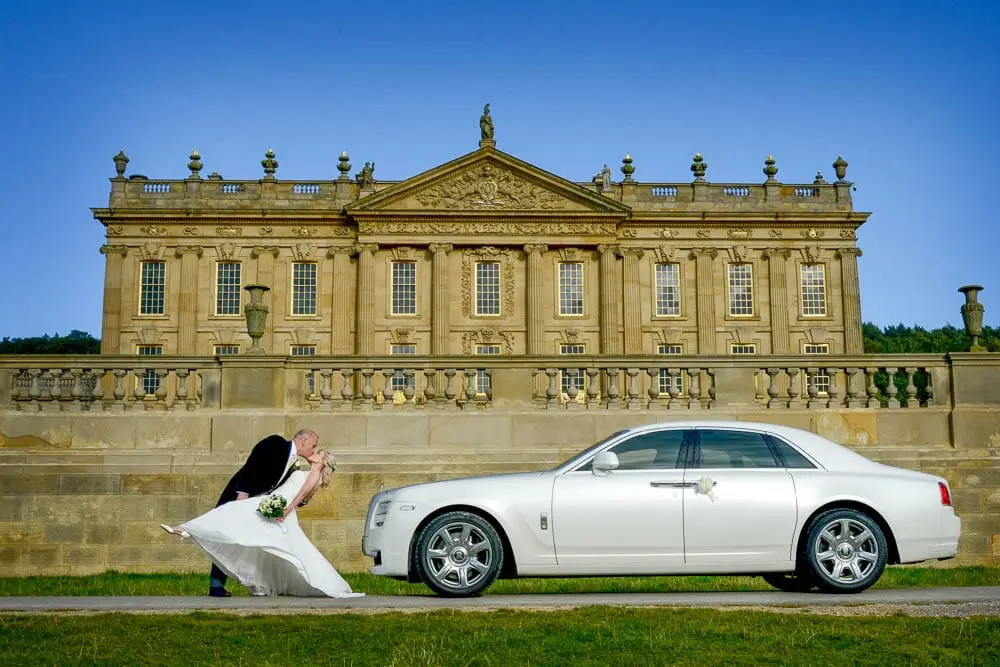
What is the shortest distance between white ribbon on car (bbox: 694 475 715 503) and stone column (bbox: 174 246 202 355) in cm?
4220

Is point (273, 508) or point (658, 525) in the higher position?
point (273, 508)

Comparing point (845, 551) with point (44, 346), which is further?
point (44, 346)

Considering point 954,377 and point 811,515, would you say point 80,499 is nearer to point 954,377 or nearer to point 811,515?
point 811,515

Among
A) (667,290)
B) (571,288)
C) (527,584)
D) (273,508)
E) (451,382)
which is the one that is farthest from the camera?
(667,290)

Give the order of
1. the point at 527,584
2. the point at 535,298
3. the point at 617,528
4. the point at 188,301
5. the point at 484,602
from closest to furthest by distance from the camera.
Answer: the point at 484,602, the point at 617,528, the point at 527,584, the point at 188,301, the point at 535,298

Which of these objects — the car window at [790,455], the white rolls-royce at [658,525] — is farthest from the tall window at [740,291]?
the white rolls-royce at [658,525]

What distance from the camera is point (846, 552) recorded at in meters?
9.67

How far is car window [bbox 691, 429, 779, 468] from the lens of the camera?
32.4 ft

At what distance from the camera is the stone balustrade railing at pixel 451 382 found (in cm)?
1616

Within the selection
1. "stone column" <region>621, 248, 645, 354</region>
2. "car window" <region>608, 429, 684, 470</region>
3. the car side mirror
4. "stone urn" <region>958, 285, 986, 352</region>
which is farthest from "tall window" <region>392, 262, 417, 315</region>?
the car side mirror

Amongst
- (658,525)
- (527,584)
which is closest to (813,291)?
(527,584)

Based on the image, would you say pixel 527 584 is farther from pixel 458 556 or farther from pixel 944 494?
pixel 944 494

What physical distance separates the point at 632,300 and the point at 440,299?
9.11 metres

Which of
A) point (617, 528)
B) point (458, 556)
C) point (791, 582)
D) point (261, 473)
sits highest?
point (261, 473)
